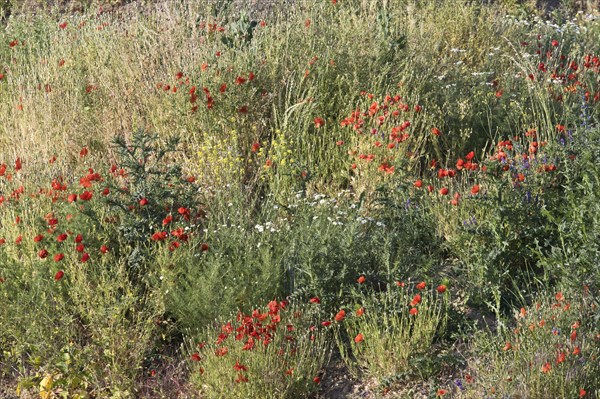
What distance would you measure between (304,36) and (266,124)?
1062mm

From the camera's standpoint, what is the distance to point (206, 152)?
19.7 feet

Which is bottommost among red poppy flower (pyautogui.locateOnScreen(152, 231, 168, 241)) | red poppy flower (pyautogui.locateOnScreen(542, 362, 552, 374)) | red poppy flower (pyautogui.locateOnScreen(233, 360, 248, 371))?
red poppy flower (pyautogui.locateOnScreen(233, 360, 248, 371))

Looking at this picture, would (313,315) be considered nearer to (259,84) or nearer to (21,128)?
(259,84)

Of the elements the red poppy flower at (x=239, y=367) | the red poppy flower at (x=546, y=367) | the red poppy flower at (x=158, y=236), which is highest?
the red poppy flower at (x=158, y=236)

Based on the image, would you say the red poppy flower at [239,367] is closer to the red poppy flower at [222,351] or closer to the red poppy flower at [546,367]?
the red poppy flower at [222,351]

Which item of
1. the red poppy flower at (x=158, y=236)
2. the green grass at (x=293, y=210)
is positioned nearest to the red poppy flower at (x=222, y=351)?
the green grass at (x=293, y=210)

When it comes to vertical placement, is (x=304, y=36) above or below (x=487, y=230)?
above

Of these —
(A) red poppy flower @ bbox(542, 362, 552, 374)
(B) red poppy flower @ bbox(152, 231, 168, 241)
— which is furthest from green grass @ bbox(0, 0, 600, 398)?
(A) red poppy flower @ bbox(542, 362, 552, 374)

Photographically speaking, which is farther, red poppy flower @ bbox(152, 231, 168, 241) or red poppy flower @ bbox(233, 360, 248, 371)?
red poppy flower @ bbox(152, 231, 168, 241)

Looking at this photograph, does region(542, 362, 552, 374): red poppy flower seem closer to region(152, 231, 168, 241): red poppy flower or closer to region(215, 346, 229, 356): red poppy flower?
region(215, 346, 229, 356): red poppy flower

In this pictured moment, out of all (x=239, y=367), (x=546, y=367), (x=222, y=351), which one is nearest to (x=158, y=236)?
(x=222, y=351)

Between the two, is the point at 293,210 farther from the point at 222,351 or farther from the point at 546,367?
the point at 546,367

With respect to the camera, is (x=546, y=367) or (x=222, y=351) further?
(x=222, y=351)

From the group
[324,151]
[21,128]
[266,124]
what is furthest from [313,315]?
[21,128]
